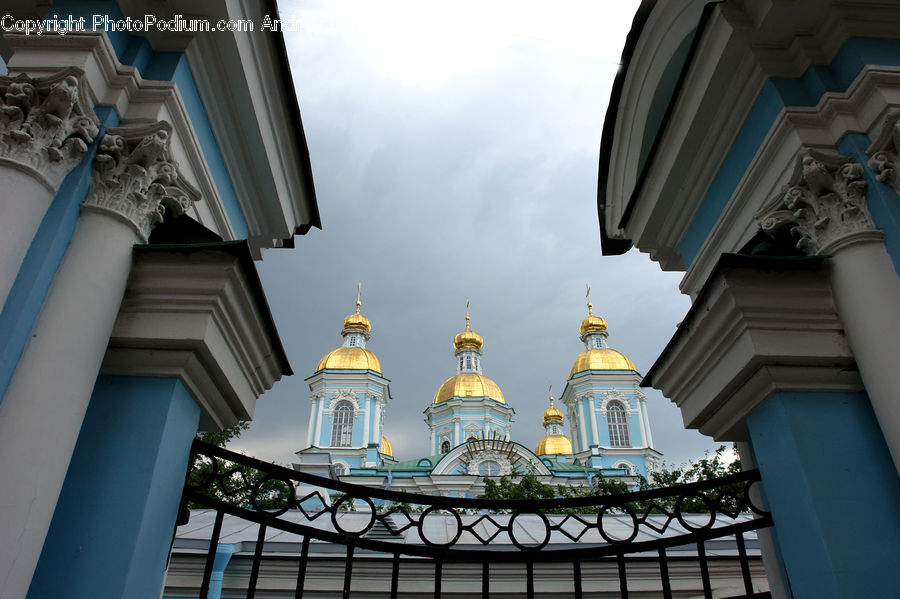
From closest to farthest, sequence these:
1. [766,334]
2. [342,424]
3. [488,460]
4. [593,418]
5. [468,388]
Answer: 1. [766,334]
2. [488,460]
3. [342,424]
4. [593,418]
5. [468,388]

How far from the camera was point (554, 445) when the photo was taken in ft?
170

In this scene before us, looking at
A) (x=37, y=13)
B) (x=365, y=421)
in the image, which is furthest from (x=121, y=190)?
(x=365, y=421)

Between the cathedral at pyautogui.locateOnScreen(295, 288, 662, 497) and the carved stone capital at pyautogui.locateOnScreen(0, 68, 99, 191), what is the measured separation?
113 feet

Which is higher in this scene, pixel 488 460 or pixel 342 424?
pixel 342 424

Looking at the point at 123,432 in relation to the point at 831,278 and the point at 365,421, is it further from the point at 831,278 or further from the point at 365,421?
the point at 365,421

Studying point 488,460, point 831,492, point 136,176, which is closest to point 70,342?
point 136,176

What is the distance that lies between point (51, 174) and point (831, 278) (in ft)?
10.8

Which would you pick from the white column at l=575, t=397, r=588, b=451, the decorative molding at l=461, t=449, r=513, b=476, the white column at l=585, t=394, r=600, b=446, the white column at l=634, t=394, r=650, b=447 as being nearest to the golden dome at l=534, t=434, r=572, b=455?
the white column at l=575, t=397, r=588, b=451

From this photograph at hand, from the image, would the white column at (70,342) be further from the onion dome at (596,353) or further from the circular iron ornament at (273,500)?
the onion dome at (596,353)

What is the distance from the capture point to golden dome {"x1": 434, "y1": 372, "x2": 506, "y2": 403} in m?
47.5

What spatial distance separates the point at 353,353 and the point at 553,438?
66.0ft

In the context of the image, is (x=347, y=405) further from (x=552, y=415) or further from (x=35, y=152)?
(x=35, y=152)

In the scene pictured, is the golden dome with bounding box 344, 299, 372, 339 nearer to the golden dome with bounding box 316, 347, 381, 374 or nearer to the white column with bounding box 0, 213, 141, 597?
the golden dome with bounding box 316, 347, 381, 374

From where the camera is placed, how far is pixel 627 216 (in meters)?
4.45
